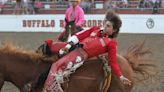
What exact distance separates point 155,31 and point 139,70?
1607 centimetres

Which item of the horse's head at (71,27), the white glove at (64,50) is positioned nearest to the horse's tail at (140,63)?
the white glove at (64,50)

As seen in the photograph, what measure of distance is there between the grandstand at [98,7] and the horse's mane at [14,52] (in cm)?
1856

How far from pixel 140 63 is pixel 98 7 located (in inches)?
742

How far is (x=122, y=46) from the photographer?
14461 millimetres

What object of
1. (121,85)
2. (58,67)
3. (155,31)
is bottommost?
(155,31)

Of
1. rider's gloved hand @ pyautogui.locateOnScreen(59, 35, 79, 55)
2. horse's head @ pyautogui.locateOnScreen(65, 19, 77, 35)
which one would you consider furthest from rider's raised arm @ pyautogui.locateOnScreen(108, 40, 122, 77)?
horse's head @ pyautogui.locateOnScreen(65, 19, 77, 35)

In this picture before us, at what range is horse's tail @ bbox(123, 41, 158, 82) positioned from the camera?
517 cm

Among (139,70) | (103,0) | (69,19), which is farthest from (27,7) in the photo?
(139,70)

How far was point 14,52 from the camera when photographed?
4.47m

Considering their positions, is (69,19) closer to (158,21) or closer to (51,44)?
(51,44)

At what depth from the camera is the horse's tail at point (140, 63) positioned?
517 centimetres

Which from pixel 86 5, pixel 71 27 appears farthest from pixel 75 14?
pixel 86 5

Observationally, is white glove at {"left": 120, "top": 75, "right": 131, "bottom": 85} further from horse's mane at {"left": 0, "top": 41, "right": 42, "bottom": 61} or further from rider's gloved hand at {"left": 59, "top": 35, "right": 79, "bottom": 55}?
horse's mane at {"left": 0, "top": 41, "right": 42, "bottom": 61}

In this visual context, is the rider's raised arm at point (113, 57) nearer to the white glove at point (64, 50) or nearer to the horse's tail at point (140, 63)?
the white glove at point (64, 50)
